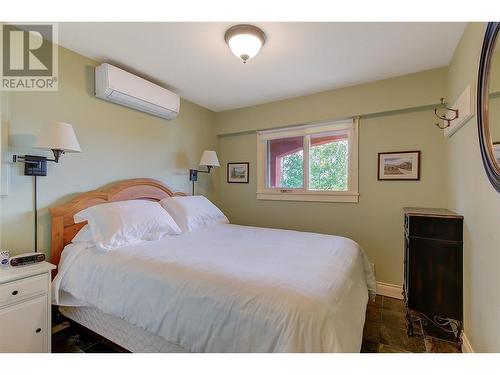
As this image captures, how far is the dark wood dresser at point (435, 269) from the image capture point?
1754mm

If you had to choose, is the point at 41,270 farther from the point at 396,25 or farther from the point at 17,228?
the point at 396,25

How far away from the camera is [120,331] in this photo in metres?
1.50

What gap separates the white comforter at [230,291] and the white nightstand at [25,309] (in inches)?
5.7

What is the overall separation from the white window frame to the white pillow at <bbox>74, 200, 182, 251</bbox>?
1.60 m

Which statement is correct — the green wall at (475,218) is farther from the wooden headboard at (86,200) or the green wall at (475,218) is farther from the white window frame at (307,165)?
the wooden headboard at (86,200)

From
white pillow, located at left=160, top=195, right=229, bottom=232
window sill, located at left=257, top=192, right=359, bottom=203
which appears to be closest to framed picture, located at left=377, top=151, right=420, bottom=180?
window sill, located at left=257, top=192, right=359, bottom=203

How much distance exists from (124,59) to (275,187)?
2340 millimetres

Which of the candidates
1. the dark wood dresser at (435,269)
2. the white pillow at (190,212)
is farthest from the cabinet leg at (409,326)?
the white pillow at (190,212)

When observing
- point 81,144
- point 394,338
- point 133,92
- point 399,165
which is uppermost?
point 133,92

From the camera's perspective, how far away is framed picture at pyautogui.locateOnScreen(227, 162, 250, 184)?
11.8 feet

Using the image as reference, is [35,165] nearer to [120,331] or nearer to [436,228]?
[120,331]

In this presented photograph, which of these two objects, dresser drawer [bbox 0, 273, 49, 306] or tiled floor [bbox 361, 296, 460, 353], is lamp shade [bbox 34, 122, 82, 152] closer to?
dresser drawer [bbox 0, 273, 49, 306]

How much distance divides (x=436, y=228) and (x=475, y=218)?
345mm

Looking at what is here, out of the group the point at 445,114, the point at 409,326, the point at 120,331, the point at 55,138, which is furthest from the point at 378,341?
the point at 55,138
